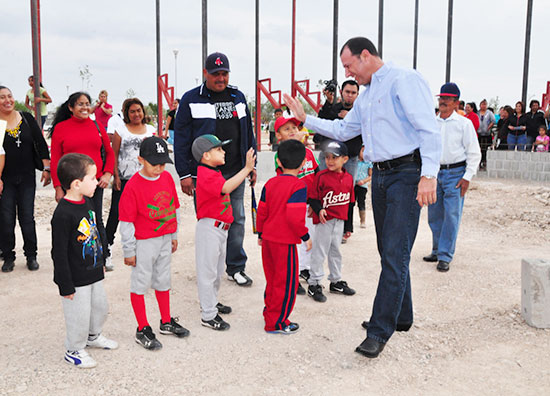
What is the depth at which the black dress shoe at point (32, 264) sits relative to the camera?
222 inches

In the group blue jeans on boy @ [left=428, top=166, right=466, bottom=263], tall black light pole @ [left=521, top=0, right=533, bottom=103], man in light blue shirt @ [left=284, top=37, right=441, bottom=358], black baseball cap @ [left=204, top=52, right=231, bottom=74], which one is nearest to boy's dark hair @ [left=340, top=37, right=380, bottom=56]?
man in light blue shirt @ [left=284, top=37, right=441, bottom=358]

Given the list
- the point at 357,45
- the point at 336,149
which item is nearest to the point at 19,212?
the point at 336,149

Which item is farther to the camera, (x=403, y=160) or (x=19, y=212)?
(x=19, y=212)

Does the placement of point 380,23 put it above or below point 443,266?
above

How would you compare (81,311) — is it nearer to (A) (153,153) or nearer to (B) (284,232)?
(A) (153,153)

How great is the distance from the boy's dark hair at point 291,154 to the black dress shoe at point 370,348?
1.41 m

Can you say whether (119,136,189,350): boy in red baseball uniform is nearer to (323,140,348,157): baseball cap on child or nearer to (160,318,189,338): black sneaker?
(160,318,189,338): black sneaker

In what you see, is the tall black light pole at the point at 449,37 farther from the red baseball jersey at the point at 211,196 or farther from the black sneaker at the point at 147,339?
the black sneaker at the point at 147,339

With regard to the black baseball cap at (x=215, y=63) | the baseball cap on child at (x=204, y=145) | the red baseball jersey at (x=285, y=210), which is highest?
the black baseball cap at (x=215, y=63)

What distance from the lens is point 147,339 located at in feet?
11.8

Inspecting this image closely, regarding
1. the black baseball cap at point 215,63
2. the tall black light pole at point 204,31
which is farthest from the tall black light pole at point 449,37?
the black baseball cap at point 215,63

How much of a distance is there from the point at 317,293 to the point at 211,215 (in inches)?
55.7

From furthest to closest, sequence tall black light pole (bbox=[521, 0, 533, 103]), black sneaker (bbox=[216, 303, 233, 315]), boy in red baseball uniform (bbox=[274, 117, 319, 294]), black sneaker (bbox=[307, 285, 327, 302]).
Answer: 1. tall black light pole (bbox=[521, 0, 533, 103])
2. boy in red baseball uniform (bbox=[274, 117, 319, 294])
3. black sneaker (bbox=[307, 285, 327, 302])
4. black sneaker (bbox=[216, 303, 233, 315])

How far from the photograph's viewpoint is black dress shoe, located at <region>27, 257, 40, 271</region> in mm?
5641
